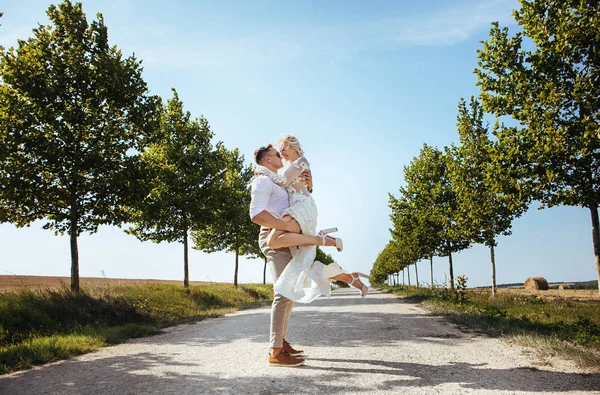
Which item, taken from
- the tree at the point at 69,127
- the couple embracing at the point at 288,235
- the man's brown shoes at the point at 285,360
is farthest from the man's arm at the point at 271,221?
the tree at the point at 69,127

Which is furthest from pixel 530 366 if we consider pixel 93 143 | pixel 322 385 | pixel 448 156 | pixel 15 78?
pixel 448 156

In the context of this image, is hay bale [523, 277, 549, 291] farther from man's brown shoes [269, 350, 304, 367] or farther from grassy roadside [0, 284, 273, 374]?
man's brown shoes [269, 350, 304, 367]

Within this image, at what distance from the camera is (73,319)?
9891 millimetres

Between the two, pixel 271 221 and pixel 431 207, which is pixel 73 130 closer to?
pixel 271 221

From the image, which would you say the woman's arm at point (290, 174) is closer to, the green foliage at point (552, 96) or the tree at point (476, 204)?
the green foliage at point (552, 96)

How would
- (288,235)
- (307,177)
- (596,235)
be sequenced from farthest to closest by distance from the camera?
(596,235)
(307,177)
(288,235)

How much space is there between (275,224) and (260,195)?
37 cm

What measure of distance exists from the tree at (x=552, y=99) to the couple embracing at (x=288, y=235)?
8.05m

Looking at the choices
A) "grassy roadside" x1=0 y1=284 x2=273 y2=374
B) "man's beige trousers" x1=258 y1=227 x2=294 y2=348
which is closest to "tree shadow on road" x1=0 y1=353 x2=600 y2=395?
"man's beige trousers" x1=258 y1=227 x2=294 y2=348

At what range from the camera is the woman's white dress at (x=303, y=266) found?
4.52m

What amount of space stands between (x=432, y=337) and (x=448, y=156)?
2003 centimetres

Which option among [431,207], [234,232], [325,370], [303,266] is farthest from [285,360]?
[234,232]

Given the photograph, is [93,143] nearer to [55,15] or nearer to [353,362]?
[55,15]

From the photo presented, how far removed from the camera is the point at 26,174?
44.0ft
